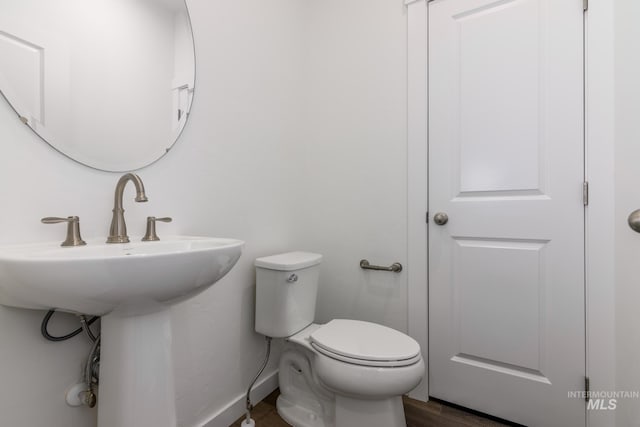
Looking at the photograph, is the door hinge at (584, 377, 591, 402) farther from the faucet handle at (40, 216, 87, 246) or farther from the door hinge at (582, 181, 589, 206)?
the faucet handle at (40, 216, 87, 246)

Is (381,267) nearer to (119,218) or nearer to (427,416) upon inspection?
(427,416)

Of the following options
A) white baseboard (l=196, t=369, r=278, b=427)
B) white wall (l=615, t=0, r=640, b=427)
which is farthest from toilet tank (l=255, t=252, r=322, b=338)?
white wall (l=615, t=0, r=640, b=427)

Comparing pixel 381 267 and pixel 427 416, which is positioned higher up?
pixel 381 267

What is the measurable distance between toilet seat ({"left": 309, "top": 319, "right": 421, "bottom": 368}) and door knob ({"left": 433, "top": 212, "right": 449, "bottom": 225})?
54cm

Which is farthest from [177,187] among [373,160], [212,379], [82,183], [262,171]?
[373,160]

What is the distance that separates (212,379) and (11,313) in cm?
70

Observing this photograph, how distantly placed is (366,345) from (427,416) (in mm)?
569

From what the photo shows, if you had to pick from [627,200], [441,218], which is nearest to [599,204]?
[627,200]

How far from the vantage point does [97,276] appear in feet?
1.79

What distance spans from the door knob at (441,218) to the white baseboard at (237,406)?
1.11 metres

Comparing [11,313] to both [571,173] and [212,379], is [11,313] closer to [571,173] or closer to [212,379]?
[212,379]

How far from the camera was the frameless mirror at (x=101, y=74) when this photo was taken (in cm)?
74

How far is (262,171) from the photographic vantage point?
143cm

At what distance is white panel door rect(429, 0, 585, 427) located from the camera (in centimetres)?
115
